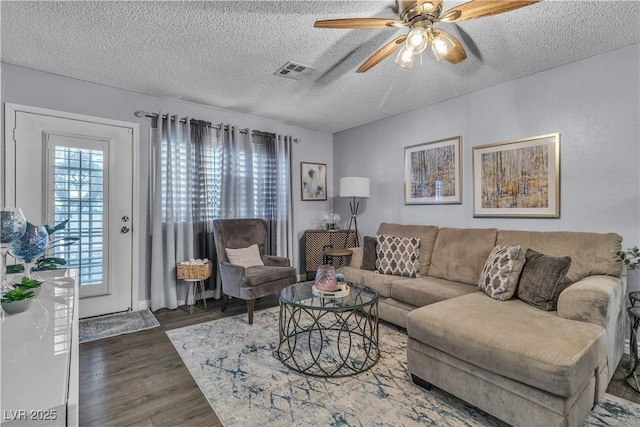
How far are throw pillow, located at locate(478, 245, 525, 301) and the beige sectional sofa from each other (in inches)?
2.9

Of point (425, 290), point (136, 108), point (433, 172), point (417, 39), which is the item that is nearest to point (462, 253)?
point (425, 290)

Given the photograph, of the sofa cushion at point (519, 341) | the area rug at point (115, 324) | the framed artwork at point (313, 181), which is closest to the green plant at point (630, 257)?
the sofa cushion at point (519, 341)

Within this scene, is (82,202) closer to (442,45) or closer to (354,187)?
(354,187)

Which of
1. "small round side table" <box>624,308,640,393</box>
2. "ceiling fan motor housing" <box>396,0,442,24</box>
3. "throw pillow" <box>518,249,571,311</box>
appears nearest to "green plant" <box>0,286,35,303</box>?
"ceiling fan motor housing" <box>396,0,442,24</box>

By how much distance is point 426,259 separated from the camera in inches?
133

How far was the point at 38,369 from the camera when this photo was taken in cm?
64

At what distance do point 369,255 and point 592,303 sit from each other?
2.03m

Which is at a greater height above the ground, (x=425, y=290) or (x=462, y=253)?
(x=462, y=253)

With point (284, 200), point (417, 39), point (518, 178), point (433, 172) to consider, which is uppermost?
point (417, 39)

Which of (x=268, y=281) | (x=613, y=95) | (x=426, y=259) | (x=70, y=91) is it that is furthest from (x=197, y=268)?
(x=613, y=95)

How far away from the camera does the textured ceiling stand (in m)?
2.05

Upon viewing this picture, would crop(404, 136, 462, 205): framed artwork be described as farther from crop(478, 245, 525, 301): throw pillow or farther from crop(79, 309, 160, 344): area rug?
crop(79, 309, 160, 344): area rug

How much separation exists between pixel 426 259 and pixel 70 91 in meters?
4.07

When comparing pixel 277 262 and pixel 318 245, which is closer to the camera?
pixel 277 262
